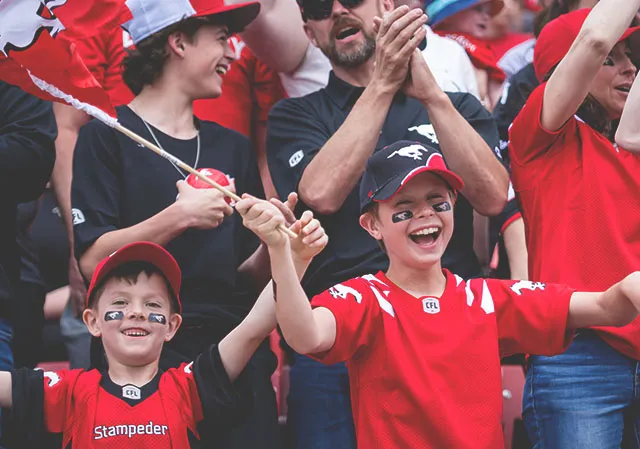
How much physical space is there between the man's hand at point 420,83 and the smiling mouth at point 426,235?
0.56 metres

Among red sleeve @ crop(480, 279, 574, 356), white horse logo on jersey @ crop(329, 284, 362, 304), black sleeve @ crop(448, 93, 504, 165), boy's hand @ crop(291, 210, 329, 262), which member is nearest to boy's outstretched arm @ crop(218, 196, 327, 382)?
boy's hand @ crop(291, 210, 329, 262)

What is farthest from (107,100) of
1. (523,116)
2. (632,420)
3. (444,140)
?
(632,420)

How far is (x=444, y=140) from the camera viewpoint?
3.79m

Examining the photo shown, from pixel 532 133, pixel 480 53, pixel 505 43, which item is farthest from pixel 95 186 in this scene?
pixel 505 43

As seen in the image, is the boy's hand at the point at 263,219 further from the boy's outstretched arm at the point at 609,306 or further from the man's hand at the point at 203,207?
the boy's outstretched arm at the point at 609,306

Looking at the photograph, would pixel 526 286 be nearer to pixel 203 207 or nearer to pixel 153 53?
pixel 203 207

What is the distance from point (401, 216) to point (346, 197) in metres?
0.50

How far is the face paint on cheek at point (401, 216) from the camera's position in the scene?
3451 millimetres

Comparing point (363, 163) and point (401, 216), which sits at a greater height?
point (363, 163)

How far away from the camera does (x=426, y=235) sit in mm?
3484

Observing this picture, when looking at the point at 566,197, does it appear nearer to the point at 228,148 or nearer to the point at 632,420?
the point at 632,420

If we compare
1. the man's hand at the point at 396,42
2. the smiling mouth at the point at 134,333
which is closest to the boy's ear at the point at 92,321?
the smiling mouth at the point at 134,333

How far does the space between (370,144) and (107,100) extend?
0.90 meters

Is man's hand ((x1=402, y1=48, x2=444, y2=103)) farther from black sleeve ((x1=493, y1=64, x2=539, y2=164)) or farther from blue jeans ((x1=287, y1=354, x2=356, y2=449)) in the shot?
blue jeans ((x1=287, y1=354, x2=356, y2=449))
